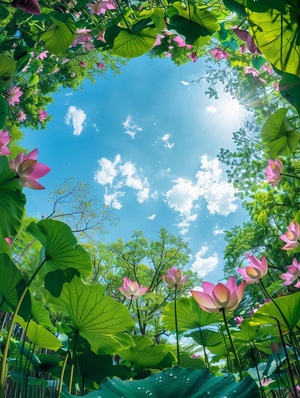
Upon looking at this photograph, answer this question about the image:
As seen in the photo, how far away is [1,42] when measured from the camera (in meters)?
1.25

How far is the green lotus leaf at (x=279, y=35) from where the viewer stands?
662 millimetres

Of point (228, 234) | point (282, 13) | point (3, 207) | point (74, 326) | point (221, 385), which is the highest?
point (228, 234)

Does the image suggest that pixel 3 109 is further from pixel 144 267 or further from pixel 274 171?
pixel 144 267

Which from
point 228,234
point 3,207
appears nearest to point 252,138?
point 228,234

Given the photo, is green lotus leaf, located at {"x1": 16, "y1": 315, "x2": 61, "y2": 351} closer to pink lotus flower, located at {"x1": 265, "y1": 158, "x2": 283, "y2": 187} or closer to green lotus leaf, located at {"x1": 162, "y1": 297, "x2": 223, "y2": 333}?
green lotus leaf, located at {"x1": 162, "y1": 297, "x2": 223, "y2": 333}

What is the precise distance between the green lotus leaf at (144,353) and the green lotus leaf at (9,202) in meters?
0.47

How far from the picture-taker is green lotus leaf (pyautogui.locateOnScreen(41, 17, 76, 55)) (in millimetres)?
973

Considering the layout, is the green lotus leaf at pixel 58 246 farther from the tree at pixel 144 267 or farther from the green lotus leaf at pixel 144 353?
the tree at pixel 144 267

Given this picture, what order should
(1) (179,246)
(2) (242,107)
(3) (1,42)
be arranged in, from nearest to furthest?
(3) (1,42) → (2) (242,107) → (1) (179,246)


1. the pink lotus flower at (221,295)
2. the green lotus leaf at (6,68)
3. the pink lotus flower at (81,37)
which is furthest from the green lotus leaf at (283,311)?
the pink lotus flower at (81,37)

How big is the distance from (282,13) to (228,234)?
6569 millimetres

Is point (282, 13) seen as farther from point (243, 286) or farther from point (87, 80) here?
point (87, 80)

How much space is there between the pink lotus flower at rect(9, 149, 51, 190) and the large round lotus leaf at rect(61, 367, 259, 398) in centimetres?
42

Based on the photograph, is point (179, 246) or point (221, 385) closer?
point (221, 385)
